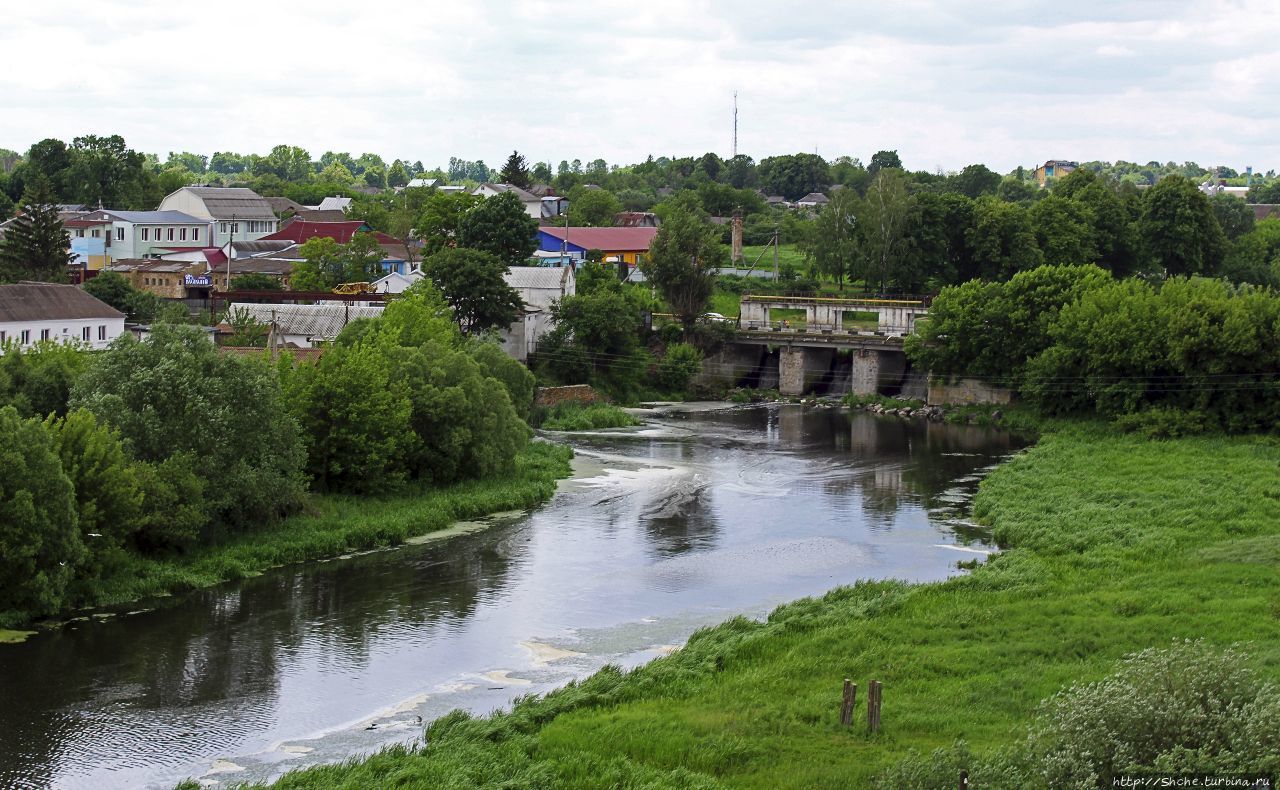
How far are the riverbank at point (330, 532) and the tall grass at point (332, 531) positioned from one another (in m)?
0.02

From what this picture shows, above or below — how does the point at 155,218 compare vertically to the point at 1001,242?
above

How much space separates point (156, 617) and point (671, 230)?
38.9m

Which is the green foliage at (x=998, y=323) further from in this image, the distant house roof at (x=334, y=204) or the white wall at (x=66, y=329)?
the distant house roof at (x=334, y=204)

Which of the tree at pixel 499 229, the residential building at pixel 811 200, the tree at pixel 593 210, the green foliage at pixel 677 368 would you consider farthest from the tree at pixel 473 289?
the residential building at pixel 811 200

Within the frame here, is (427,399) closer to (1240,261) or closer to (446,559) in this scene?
(446,559)

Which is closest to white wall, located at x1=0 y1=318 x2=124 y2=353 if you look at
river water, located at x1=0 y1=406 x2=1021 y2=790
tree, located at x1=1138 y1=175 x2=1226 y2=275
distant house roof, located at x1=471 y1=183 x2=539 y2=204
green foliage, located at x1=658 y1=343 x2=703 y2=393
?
river water, located at x1=0 y1=406 x2=1021 y2=790

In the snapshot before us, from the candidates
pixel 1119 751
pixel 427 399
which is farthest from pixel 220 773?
pixel 427 399

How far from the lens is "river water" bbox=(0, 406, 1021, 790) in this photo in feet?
62.2

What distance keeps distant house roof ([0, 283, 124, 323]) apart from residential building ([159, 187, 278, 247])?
31591 mm

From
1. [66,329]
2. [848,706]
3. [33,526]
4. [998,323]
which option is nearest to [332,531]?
[33,526]

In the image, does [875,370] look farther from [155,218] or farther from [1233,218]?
[1233,218]

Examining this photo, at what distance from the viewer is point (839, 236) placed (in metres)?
68.5

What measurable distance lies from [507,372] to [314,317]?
34.8ft

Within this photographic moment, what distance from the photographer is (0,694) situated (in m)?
20.1
